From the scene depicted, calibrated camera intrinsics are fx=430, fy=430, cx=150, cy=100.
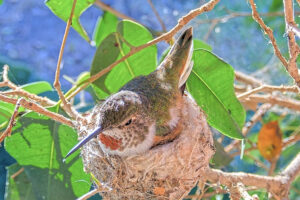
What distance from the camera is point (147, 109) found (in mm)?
1272

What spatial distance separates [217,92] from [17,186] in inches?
27.1

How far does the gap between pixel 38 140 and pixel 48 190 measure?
146 mm

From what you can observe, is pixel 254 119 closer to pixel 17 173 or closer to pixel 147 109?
pixel 147 109

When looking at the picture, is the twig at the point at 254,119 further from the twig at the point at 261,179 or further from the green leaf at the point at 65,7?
the green leaf at the point at 65,7

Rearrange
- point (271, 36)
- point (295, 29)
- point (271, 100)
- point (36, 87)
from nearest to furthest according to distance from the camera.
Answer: point (295, 29)
point (271, 36)
point (36, 87)
point (271, 100)

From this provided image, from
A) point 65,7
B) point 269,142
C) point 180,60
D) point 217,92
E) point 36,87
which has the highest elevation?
point 65,7

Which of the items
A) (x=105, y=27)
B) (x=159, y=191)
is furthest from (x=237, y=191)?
(x=105, y=27)

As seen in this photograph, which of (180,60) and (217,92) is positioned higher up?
(180,60)

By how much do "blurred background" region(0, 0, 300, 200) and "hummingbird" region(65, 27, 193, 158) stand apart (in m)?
0.67

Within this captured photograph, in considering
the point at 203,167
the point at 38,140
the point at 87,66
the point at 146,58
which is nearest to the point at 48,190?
the point at 38,140

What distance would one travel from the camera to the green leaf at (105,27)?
1610 mm

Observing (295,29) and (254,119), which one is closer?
(295,29)

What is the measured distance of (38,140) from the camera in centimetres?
123

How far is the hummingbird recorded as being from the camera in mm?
1130
